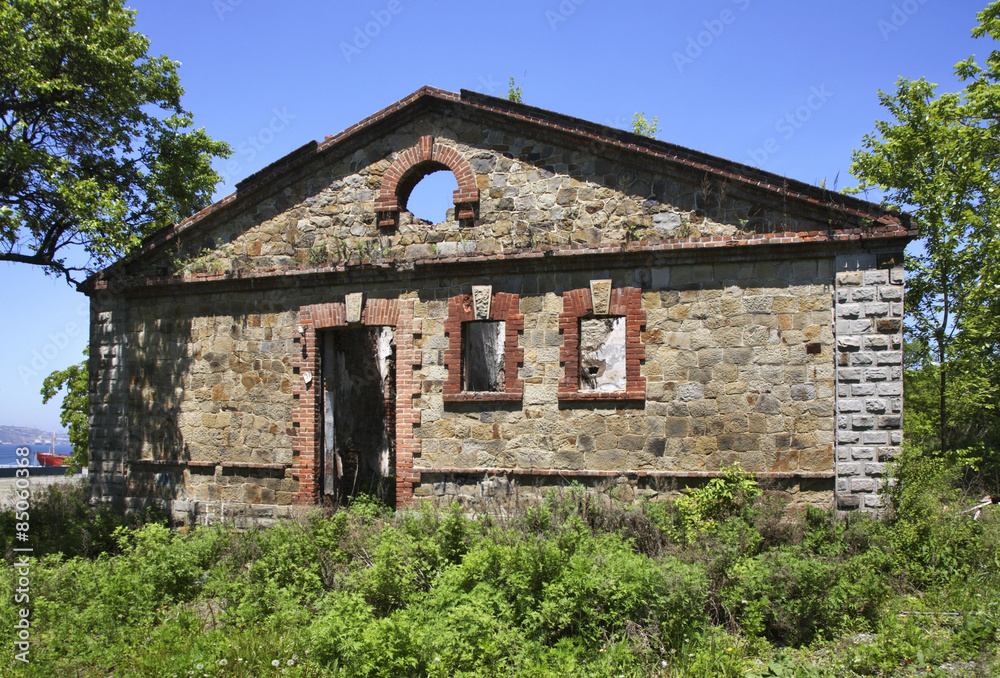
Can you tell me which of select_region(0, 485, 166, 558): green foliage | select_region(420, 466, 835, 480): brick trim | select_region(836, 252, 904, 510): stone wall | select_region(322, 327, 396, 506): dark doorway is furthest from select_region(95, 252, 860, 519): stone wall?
select_region(322, 327, 396, 506): dark doorway

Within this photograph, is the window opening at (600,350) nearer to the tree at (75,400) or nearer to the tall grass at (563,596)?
the tall grass at (563,596)

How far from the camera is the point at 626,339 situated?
32.6 feet

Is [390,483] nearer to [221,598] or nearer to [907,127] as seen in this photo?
[221,598]

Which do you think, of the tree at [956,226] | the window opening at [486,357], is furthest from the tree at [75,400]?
the tree at [956,226]

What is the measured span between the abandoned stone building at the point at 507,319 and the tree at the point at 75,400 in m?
8.03

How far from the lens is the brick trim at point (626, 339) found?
9914 millimetres

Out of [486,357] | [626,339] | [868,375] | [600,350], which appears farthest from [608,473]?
[600,350]

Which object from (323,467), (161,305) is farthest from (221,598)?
(161,305)

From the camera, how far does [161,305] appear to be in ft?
41.7

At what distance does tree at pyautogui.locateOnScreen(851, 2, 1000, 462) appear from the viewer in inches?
531

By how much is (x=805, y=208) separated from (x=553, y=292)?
3.74 m

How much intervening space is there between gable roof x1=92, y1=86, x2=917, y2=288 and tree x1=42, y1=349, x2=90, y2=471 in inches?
375

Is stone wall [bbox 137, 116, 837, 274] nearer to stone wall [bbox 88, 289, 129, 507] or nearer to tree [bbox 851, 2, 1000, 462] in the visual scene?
stone wall [bbox 88, 289, 129, 507]

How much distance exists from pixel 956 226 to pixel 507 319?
10.5 metres
